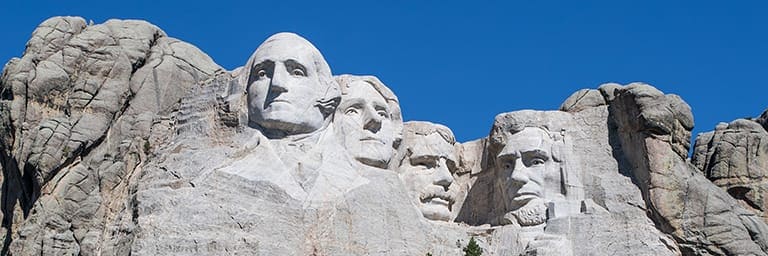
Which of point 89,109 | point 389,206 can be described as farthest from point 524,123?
point 89,109

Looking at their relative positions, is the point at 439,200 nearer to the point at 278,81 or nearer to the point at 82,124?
the point at 278,81

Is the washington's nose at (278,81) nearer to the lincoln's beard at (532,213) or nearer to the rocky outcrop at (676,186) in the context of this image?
the lincoln's beard at (532,213)

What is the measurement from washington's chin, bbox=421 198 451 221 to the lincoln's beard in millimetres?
925

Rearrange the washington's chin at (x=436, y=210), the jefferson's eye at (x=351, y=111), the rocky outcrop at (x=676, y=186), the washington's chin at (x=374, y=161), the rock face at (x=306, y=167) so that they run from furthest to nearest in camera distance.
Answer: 1. the washington's chin at (x=436, y=210)
2. the jefferson's eye at (x=351, y=111)
3. the washington's chin at (x=374, y=161)
4. the rocky outcrop at (x=676, y=186)
5. the rock face at (x=306, y=167)

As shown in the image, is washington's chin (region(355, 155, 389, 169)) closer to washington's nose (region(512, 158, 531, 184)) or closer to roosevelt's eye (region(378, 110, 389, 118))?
roosevelt's eye (region(378, 110, 389, 118))

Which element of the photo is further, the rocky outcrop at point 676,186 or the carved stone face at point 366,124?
the carved stone face at point 366,124

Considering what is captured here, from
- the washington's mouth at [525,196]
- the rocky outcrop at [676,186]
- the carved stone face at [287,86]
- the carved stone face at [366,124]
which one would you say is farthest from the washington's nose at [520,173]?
the carved stone face at [287,86]

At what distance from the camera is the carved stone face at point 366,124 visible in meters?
27.0

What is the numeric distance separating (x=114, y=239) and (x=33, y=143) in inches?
75.2

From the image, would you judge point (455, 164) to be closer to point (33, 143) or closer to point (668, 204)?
point (668, 204)

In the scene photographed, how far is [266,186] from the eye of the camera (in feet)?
82.3

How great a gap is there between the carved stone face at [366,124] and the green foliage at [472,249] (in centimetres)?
166

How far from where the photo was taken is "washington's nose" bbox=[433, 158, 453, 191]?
2788 cm

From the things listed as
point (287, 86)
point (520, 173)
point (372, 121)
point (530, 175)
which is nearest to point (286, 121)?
point (287, 86)
